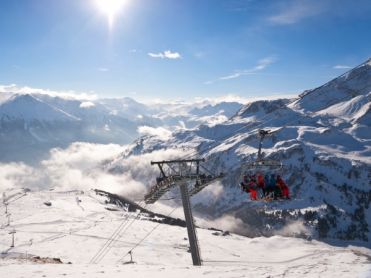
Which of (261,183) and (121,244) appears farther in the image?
(121,244)

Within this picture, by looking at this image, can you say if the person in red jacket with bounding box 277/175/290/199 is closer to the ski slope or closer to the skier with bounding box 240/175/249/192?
the skier with bounding box 240/175/249/192

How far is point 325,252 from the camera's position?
137750 mm

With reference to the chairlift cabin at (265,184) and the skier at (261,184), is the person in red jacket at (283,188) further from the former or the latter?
the skier at (261,184)

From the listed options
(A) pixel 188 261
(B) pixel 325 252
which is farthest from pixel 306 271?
(B) pixel 325 252

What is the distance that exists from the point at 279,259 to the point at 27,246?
2823 inches

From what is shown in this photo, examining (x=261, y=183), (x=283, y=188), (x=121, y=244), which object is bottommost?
(x=121, y=244)

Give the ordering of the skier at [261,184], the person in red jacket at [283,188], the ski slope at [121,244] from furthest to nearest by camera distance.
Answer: the ski slope at [121,244]
the skier at [261,184]
the person in red jacket at [283,188]

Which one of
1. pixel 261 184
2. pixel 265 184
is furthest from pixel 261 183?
pixel 265 184

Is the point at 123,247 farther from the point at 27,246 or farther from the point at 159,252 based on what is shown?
the point at 27,246

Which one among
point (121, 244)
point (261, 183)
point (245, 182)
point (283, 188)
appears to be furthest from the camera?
point (121, 244)

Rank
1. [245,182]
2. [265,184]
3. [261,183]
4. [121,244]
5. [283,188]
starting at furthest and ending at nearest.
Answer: [121,244], [245,182], [261,183], [265,184], [283,188]

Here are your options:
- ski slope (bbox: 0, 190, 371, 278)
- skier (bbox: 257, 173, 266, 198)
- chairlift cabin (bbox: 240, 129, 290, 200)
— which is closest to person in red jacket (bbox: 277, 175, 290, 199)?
chairlift cabin (bbox: 240, 129, 290, 200)

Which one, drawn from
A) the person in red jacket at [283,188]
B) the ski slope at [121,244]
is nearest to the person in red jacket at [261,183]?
the person in red jacket at [283,188]

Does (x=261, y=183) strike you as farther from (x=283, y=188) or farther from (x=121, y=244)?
(x=121, y=244)
